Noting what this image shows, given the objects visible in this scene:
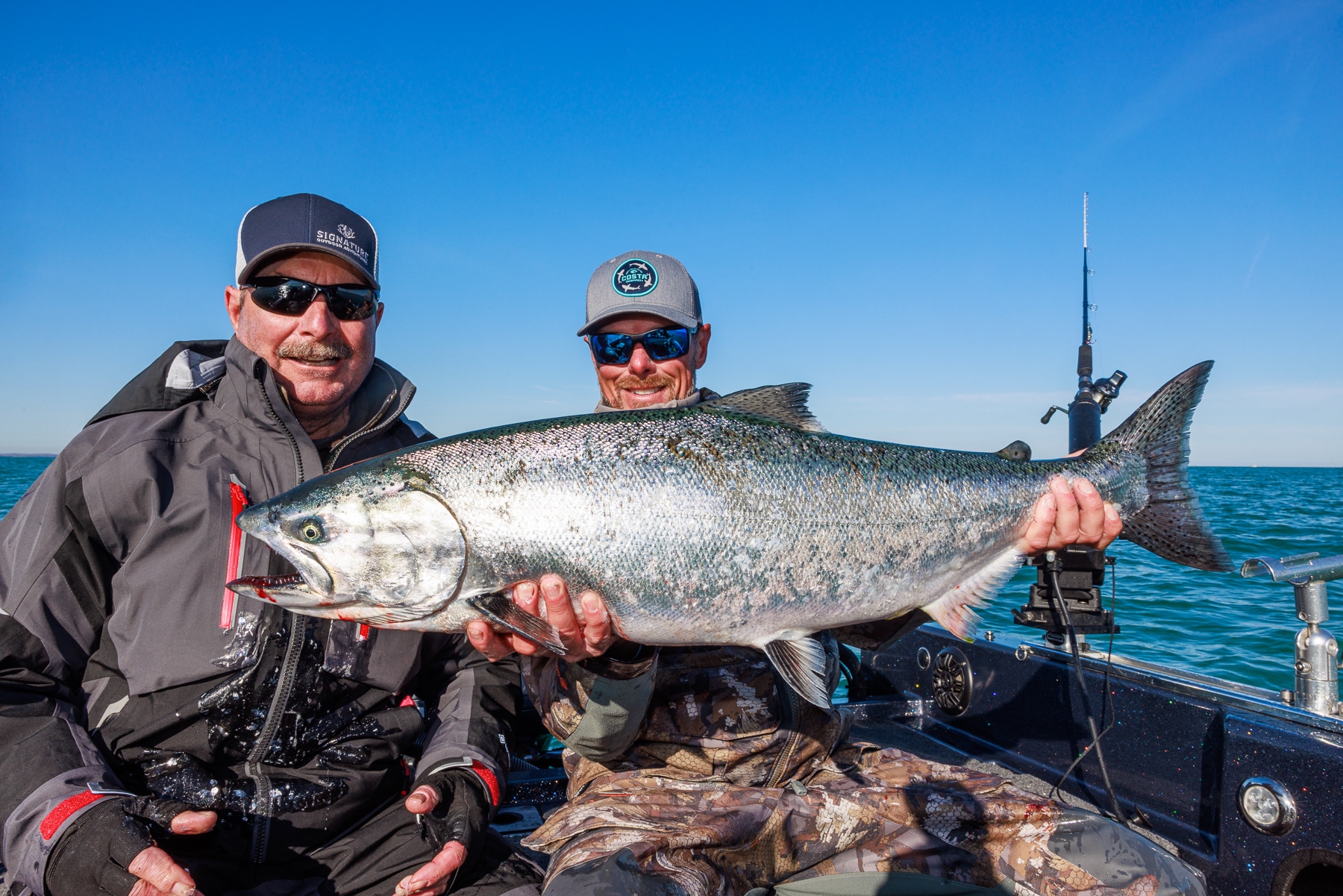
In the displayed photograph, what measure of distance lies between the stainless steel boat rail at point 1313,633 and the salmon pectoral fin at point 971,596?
112 centimetres

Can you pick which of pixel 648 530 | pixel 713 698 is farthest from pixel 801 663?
pixel 648 530

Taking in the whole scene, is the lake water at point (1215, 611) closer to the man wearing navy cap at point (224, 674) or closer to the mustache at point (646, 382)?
the mustache at point (646, 382)

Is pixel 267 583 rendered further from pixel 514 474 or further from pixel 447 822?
pixel 447 822

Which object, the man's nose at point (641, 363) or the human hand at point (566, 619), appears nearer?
the human hand at point (566, 619)

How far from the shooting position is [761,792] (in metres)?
3.35

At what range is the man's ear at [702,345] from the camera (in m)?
4.69

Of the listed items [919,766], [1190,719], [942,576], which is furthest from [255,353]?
[1190,719]

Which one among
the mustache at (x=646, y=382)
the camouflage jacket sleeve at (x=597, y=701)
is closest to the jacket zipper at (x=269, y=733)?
the camouflage jacket sleeve at (x=597, y=701)

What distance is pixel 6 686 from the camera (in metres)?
3.02

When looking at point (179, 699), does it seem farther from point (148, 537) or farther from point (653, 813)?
point (653, 813)

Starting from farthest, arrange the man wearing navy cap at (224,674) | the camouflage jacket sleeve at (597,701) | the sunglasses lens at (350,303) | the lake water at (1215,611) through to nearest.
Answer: the lake water at (1215,611) → the sunglasses lens at (350,303) → the camouflage jacket sleeve at (597,701) → the man wearing navy cap at (224,674)

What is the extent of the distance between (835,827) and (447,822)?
5.32ft

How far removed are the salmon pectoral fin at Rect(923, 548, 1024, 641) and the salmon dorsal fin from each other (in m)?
0.92

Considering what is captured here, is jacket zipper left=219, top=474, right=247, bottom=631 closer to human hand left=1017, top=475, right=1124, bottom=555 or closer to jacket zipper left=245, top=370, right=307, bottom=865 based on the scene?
jacket zipper left=245, top=370, right=307, bottom=865
